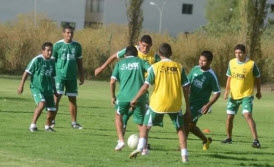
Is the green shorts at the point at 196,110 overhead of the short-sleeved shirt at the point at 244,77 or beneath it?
beneath

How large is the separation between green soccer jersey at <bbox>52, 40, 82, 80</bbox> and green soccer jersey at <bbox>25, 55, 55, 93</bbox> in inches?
40.0

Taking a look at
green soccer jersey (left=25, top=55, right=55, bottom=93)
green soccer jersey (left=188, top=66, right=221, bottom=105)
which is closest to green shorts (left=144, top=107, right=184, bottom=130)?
green soccer jersey (left=188, top=66, right=221, bottom=105)

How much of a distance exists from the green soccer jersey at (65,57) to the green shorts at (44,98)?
109 centimetres

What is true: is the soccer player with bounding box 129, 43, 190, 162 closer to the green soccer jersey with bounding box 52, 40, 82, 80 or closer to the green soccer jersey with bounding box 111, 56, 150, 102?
the green soccer jersey with bounding box 111, 56, 150, 102

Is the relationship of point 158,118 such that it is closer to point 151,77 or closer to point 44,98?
point 151,77

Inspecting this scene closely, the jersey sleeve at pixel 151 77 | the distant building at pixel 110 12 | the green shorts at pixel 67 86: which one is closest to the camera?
the jersey sleeve at pixel 151 77

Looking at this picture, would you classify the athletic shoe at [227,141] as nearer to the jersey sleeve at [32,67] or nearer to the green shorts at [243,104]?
the green shorts at [243,104]

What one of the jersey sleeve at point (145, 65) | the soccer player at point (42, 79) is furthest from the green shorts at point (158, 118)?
the soccer player at point (42, 79)

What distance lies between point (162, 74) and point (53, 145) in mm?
2632

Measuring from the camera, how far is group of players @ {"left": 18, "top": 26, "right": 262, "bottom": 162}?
1166 cm

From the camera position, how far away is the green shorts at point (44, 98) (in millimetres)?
15477

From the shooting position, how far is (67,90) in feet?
55.3

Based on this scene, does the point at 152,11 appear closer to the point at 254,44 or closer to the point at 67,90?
the point at 254,44

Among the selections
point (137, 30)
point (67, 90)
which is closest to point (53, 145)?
point (67, 90)
